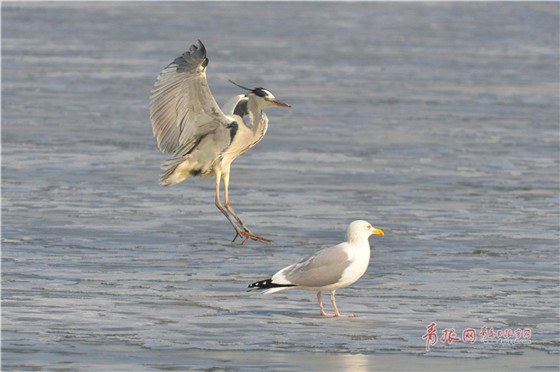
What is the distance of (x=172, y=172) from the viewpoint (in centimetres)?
1259

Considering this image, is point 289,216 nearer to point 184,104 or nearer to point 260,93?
point 260,93

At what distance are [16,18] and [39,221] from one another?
34.3 metres

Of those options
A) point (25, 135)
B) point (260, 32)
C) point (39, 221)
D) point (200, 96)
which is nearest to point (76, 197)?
point (39, 221)

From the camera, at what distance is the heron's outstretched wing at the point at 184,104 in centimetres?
1141

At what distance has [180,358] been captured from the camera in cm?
857

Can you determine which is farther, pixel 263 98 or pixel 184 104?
pixel 263 98

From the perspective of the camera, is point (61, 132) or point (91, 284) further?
point (61, 132)

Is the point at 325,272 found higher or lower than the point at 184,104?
lower

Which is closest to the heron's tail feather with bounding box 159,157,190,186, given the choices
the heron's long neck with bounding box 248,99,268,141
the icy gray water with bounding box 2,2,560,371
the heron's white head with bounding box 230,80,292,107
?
the icy gray water with bounding box 2,2,560,371

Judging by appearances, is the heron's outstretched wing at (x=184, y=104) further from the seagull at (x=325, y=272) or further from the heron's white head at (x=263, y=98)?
the seagull at (x=325, y=272)

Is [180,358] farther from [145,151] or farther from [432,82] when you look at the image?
[432,82]

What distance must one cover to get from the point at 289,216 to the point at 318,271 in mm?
4214

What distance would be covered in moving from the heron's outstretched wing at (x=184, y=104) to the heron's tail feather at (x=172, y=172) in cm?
11

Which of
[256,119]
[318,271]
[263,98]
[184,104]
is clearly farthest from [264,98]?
[318,271]
